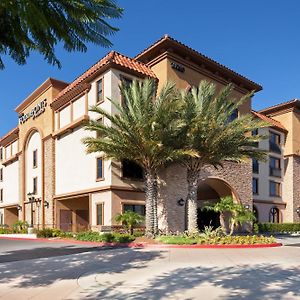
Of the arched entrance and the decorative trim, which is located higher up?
the decorative trim

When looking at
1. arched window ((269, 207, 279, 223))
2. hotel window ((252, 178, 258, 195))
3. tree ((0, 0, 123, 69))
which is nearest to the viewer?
tree ((0, 0, 123, 69))

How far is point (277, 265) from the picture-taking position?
13070 mm

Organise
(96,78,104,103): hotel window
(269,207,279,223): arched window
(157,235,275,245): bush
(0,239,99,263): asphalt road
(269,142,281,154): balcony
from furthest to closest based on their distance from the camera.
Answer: (269,207,279,223): arched window < (269,142,281,154): balcony < (96,78,104,103): hotel window < (157,235,275,245): bush < (0,239,99,263): asphalt road

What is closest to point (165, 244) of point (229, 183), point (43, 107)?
point (229, 183)

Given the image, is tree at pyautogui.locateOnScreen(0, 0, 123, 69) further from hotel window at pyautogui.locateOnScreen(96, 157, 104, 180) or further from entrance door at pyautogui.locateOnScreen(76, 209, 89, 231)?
entrance door at pyautogui.locateOnScreen(76, 209, 89, 231)

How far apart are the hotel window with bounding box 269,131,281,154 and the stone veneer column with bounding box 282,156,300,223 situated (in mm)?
2215

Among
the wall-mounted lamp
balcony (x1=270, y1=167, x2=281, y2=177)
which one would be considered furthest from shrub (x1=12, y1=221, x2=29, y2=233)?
balcony (x1=270, y1=167, x2=281, y2=177)

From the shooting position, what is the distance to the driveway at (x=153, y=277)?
8883mm

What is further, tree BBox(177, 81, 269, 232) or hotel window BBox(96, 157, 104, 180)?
hotel window BBox(96, 157, 104, 180)

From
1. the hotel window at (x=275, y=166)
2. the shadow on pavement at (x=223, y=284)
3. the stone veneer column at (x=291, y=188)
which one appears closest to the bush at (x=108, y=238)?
the shadow on pavement at (x=223, y=284)

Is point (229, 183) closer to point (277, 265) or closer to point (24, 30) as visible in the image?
point (277, 265)

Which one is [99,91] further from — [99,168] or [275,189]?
[275,189]

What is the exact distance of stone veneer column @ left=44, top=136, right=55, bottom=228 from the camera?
111 feet

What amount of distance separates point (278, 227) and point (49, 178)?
78.0 ft
